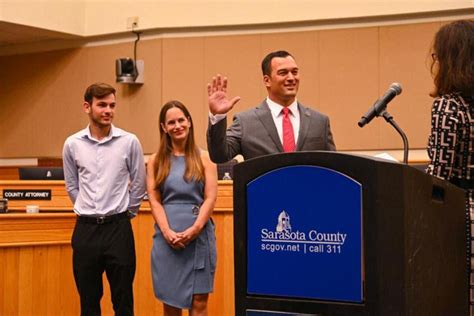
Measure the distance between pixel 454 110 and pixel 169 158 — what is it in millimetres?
2068

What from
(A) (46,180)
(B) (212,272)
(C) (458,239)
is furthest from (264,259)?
(A) (46,180)

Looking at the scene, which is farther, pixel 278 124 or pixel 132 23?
pixel 132 23

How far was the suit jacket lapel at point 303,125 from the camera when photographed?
2.81 metres

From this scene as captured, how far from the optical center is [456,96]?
69.5 inches

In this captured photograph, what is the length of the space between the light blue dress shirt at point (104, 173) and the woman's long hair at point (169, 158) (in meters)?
0.19

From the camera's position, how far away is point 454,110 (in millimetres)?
1729

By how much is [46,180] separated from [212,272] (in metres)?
1.91

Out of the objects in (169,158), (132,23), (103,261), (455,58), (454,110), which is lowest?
(103,261)

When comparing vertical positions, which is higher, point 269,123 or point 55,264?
point 269,123

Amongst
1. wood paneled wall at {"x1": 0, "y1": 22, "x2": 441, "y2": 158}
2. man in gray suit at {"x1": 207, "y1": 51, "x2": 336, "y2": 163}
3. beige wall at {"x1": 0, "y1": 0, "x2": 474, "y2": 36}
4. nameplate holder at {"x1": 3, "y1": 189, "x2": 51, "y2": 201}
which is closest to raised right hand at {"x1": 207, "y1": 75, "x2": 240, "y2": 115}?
man in gray suit at {"x1": 207, "y1": 51, "x2": 336, "y2": 163}

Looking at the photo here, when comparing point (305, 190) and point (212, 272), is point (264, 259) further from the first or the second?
point (212, 272)

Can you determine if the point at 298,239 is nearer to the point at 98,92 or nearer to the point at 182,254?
the point at 182,254

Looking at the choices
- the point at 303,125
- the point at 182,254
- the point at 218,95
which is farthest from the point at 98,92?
the point at 218,95

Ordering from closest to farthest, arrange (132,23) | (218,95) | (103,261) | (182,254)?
(218,95) → (182,254) → (103,261) → (132,23)
